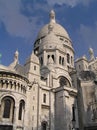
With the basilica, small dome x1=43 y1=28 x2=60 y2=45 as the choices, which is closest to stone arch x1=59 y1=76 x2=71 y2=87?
the basilica

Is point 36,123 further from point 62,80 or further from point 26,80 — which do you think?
point 62,80

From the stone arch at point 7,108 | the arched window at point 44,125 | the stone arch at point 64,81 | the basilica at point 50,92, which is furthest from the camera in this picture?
the stone arch at point 64,81

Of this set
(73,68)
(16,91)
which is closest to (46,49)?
(73,68)

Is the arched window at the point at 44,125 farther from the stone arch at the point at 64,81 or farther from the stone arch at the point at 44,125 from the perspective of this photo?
the stone arch at the point at 64,81

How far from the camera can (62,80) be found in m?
42.9

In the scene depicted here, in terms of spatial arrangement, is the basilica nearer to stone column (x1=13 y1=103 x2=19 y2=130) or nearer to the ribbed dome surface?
stone column (x1=13 y1=103 x2=19 y2=130)

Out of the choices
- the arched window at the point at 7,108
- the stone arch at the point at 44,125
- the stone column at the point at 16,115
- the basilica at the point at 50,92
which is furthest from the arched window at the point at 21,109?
the stone arch at the point at 44,125

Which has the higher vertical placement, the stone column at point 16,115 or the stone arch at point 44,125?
the stone column at point 16,115

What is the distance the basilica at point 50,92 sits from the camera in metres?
29.2

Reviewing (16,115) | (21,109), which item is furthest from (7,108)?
(21,109)

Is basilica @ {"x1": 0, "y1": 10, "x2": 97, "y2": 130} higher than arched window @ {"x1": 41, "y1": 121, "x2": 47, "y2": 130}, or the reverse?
basilica @ {"x1": 0, "y1": 10, "x2": 97, "y2": 130}

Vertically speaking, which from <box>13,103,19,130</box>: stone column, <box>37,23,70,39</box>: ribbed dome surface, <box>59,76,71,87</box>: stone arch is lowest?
<box>13,103,19,130</box>: stone column

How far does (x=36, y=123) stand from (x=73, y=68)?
823 inches

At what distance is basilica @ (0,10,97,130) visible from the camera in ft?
96.0
